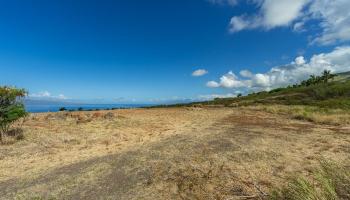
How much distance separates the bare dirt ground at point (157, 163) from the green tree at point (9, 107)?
1.07 meters

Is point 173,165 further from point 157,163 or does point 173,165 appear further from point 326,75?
point 326,75

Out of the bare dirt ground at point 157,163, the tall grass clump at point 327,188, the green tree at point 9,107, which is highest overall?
the green tree at point 9,107

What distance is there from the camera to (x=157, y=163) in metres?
8.78

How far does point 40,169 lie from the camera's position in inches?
337

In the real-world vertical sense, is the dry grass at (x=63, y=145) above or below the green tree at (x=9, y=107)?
below

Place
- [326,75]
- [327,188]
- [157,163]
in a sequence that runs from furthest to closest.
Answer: [326,75]
[157,163]
[327,188]

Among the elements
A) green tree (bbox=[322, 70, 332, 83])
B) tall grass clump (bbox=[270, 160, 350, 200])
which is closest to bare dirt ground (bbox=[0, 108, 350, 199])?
tall grass clump (bbox=[270, 160, 350, 200])

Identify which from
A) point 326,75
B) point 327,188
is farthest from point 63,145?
point 326,75

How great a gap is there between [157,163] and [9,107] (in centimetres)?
893

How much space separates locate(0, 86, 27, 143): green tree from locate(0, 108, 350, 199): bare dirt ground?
107 cm

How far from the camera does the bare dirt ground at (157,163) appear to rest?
21.5 ft

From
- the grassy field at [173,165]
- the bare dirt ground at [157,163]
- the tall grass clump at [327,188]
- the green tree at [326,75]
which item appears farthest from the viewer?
the green tree at [326,75]

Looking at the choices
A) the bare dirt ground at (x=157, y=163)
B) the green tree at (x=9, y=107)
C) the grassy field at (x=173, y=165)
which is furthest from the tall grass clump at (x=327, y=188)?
the green tree at (x=9, y=107)

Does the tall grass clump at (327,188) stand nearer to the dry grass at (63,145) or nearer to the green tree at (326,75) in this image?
the dry grass at (63,145)
